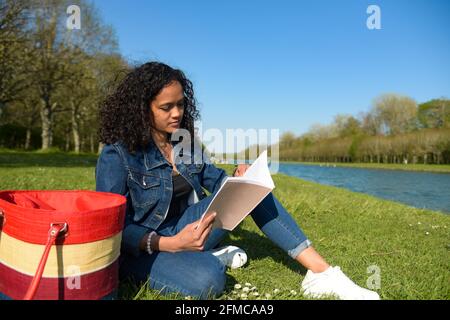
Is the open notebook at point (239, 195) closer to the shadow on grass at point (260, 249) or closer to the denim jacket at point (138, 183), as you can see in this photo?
the denim jacket at point (138, 183)

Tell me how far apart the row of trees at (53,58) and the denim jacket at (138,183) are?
44.4 ft

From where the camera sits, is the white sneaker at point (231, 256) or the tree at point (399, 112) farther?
the tree at point (399, 112)

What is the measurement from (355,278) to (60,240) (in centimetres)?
219

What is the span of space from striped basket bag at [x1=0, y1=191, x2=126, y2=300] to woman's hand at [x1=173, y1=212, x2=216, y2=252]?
40 cm

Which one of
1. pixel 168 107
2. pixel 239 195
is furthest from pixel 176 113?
pixel 239 195

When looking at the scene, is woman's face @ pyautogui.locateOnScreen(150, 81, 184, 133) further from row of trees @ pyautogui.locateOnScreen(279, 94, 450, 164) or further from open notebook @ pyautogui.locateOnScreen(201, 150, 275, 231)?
row of trees @ pyautogui.locateOnScreen(279, 94, 450, 164)

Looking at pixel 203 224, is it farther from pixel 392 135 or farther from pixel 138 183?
pixel 392 135

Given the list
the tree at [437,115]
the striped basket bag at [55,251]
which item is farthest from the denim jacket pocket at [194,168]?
the tree at [437,115]

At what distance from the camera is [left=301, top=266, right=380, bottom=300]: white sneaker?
2.18m

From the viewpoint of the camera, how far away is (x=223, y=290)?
2.35 meters

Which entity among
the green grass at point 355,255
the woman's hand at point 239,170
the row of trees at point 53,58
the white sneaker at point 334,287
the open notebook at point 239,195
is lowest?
the green grass at point 355,255

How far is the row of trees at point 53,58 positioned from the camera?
52.1ft

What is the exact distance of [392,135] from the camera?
6069 cm

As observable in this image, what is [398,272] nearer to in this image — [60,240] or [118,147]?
[118,147]
